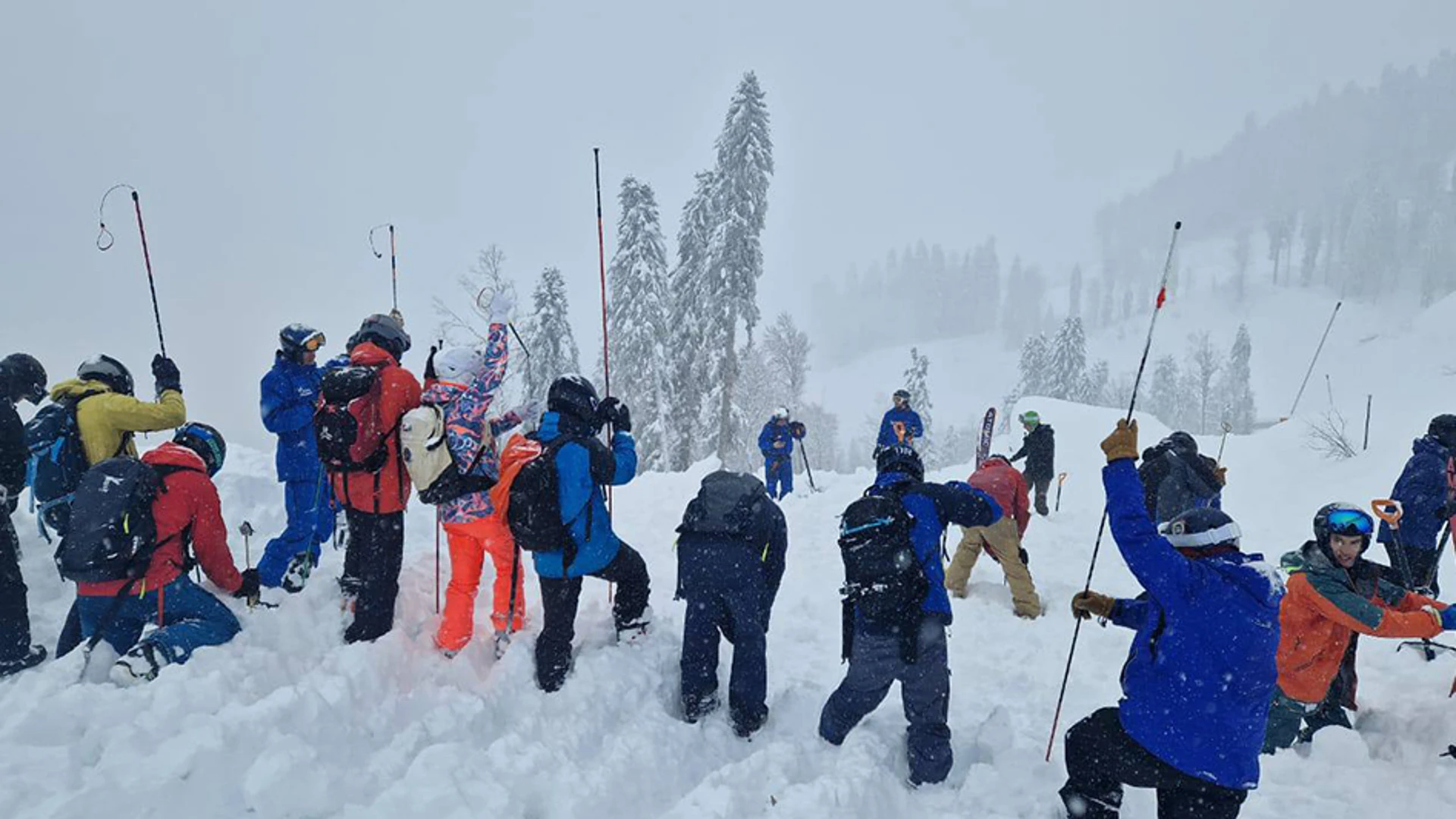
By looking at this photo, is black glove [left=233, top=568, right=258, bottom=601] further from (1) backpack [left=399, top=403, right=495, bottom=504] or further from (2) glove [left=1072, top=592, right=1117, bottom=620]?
(2) glove [left=1072, top=592, right=1117, bottom=620]

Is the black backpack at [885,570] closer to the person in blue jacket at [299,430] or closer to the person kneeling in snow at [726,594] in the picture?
the person kneeling in snow at [726,594]

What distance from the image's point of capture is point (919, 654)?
4.40m

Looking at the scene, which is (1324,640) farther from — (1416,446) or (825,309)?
(825,309)

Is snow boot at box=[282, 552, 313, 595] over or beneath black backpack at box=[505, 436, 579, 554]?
beneath

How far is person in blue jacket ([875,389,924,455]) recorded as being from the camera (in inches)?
463

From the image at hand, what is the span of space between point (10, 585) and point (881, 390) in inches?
4521

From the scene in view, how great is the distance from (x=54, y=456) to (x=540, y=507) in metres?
4.14

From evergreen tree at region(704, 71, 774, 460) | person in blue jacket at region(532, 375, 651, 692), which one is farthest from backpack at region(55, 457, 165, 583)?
evergreen tree at region(704, 71, 774, 460)

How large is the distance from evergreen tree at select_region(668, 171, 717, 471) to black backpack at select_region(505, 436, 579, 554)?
2094cm

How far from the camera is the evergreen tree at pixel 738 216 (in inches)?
963

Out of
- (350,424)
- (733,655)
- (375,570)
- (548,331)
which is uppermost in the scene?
(350,424)

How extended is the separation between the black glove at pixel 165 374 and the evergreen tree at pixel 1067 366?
58164 millimetres

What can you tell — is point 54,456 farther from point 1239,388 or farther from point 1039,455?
point 1239,388

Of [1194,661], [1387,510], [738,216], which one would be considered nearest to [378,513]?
[1194,661]
